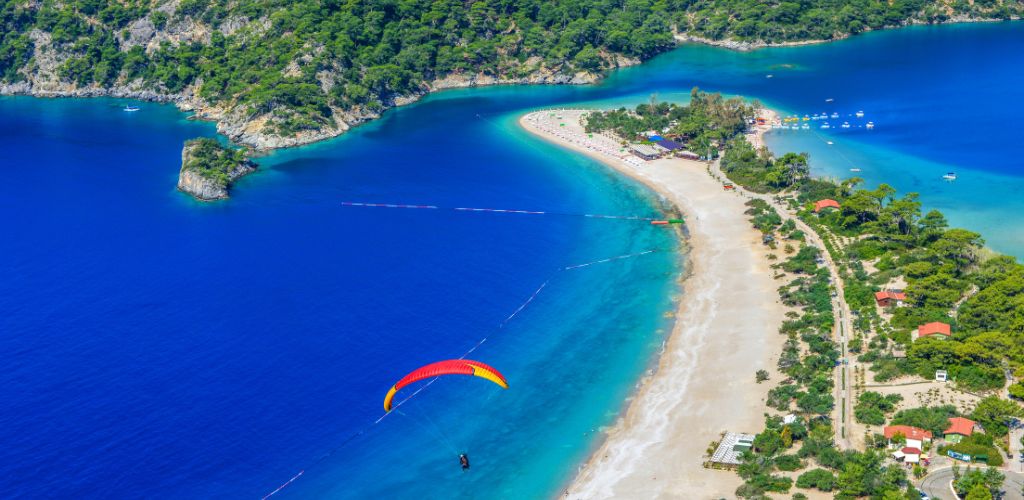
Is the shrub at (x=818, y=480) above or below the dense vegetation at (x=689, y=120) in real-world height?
below

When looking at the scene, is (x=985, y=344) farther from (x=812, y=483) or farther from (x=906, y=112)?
(x=906, y=112)

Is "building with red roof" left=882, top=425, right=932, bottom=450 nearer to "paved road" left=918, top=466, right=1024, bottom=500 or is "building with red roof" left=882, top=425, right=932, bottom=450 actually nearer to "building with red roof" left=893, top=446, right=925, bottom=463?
"building with red roof" left=893, top=446, right=925, bottom=463

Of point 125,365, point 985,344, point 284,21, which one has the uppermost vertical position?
point 284,21

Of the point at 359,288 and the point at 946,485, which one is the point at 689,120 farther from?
the point at 946,485

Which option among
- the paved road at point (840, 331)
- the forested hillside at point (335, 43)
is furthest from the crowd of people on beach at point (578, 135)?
the forested hillside at point (335, 43)

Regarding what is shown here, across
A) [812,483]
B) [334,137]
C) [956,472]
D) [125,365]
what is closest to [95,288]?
[125,365]

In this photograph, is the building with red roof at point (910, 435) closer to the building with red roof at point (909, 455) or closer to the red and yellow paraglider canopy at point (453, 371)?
the building with red roof at point (909, 455)

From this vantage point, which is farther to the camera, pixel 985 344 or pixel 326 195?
pixel 326 195
